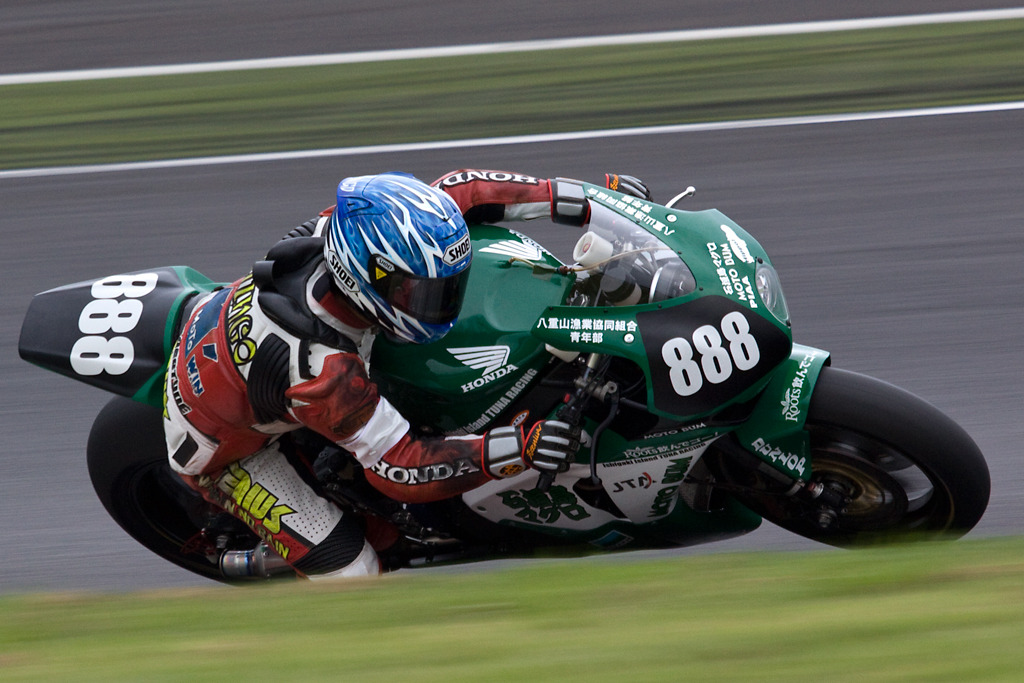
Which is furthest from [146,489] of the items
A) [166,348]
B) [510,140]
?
[510,140]

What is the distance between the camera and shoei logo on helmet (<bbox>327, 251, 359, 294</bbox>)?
3234 millimetres

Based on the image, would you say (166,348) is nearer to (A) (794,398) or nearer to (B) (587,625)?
(B) (587,625)

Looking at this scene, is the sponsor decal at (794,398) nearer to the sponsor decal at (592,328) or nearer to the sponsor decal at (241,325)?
the sponsor decal at (592,328)

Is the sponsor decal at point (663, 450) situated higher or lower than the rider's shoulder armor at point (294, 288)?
lower

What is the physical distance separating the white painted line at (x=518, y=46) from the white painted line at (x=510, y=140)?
1101 mm

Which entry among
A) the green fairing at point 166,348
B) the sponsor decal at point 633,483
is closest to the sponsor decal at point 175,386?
the green fairing at point 166,348

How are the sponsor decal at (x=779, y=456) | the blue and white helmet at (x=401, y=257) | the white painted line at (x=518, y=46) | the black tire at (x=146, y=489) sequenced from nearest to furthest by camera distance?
the blue and white helmet at (x=401, y=257)
the sponsor decal at (x=779, y=456)
the black tire at (x=146, y=489)
the white painted line at (x=518, y=46)

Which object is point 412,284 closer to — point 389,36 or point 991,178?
point 991,178

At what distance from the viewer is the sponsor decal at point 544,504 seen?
3.78 meters

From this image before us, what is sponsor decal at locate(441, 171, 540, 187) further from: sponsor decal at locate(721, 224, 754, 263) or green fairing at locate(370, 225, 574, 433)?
sponsor decal at locate(721, 224, 754, 263)

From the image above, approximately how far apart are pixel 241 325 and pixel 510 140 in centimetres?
370

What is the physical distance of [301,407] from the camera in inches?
131

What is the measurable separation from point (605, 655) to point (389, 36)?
6.03 metres

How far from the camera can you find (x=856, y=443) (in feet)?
11.8
